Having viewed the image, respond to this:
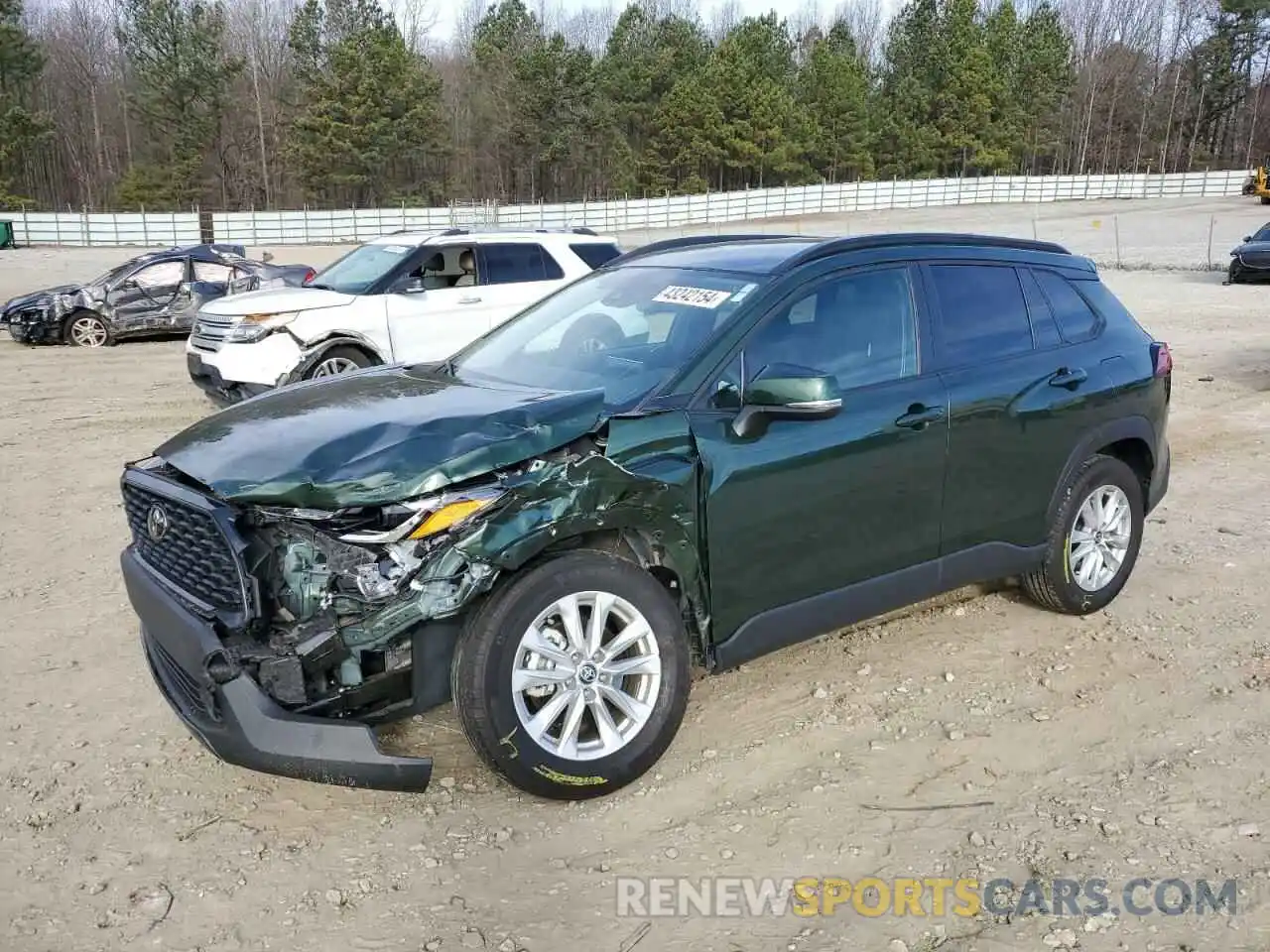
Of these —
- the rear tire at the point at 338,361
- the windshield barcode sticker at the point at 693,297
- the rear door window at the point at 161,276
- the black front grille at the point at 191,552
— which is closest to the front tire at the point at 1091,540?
the windshield barcode sticker at the point at 693,297

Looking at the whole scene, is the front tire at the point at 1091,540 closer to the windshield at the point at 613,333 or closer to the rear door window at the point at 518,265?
the windshield at the point at 613,333

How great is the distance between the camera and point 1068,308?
4.84 metres

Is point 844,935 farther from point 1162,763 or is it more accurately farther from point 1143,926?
point 1162,763

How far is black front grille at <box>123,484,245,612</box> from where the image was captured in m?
3.11

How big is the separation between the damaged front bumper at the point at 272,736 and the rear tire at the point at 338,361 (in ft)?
21.5

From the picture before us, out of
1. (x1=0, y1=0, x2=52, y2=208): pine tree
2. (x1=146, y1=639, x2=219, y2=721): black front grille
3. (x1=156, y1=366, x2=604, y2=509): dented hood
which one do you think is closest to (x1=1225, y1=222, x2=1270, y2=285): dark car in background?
(x1=156, y1=366, x2=604, y2=509): dented hood

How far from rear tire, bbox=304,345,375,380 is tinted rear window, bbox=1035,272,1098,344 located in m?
6.37

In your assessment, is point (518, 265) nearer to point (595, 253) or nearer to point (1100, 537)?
point (595, 253)

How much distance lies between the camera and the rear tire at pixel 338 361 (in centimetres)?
939

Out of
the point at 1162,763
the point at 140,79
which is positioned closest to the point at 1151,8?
the point at 140,79

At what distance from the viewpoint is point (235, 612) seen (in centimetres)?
309

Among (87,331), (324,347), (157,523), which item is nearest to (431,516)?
(157,523)

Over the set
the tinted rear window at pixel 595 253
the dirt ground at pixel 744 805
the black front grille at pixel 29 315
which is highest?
the tinted rear window at pixel 595 253

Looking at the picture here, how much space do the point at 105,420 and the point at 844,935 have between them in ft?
30.9
